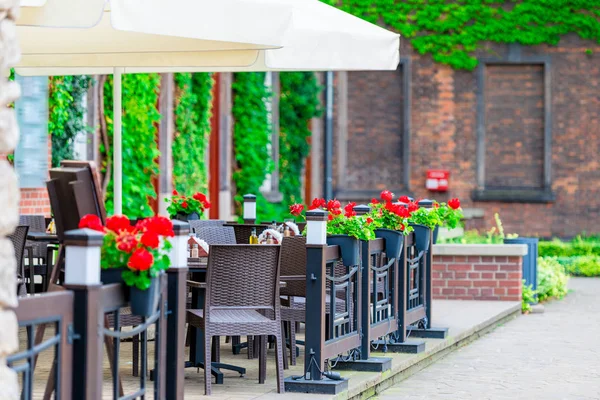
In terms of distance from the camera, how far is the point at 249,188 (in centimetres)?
1723

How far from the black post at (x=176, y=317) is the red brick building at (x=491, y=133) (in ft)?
52.6

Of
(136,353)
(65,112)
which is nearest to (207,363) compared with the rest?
(136,353)

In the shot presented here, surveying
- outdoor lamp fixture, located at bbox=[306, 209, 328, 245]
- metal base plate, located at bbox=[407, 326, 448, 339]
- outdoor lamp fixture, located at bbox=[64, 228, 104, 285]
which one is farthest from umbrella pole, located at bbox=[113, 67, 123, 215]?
outdoor lamp fixture, located at bbox=[64, 228, 104, 285]

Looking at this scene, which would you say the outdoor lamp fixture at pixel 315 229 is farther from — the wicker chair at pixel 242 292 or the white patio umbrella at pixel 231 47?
the white patio umbrella at pixel 231 47

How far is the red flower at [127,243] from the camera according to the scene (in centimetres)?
432

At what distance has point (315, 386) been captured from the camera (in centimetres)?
623

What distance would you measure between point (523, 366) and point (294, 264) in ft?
7.46

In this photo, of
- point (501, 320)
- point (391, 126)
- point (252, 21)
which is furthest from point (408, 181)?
point (252, 21)

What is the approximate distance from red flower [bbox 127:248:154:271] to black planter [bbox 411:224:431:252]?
4340 mm

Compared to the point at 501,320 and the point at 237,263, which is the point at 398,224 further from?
the point at 501,320

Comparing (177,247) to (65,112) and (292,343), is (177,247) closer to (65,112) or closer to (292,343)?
(292,343)

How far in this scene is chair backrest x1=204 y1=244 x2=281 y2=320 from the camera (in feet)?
20.0

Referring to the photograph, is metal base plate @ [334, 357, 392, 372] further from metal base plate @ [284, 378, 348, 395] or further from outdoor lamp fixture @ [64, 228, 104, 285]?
outdoor lamp fixture @ [64, 228, 104, 285]

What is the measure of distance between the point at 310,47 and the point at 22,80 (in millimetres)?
3883
